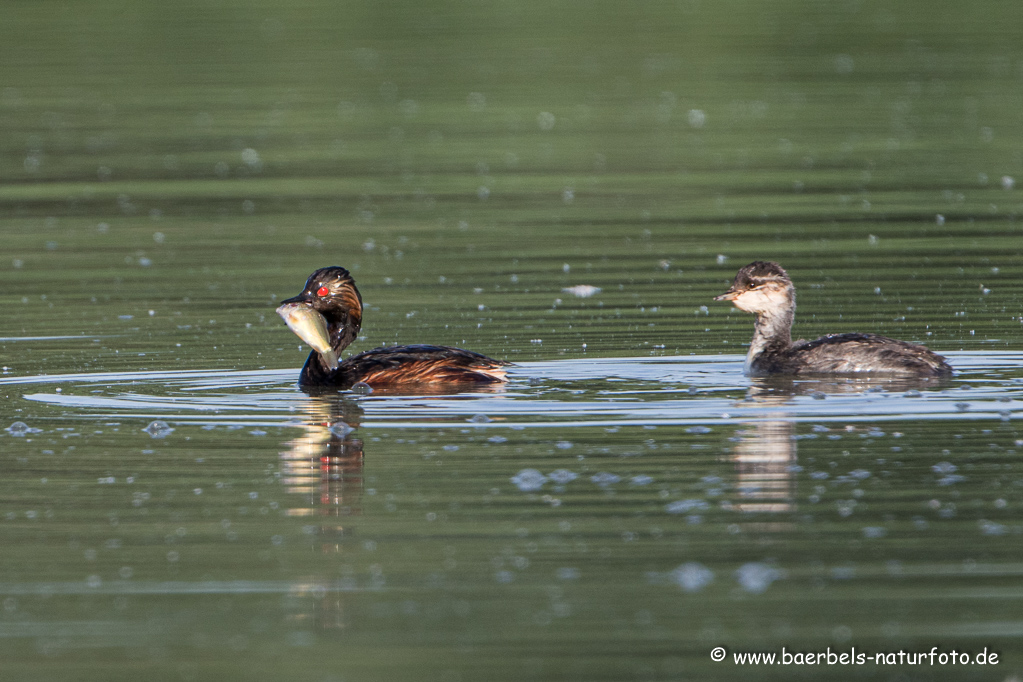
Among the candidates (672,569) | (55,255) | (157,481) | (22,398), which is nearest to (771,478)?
(672,569)

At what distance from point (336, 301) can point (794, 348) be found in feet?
9.62

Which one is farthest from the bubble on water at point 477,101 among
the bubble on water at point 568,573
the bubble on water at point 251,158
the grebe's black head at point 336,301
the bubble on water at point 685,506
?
the bubble on water at point 568,573

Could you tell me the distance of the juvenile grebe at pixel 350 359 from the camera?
36.3 feet

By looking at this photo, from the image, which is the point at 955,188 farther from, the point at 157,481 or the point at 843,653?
the point at 843,653

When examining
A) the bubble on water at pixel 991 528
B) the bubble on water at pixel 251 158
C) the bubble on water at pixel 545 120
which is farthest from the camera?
the bubble on water at pixel 545 120

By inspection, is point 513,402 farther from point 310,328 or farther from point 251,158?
point 251,158

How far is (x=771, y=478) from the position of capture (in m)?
8.47

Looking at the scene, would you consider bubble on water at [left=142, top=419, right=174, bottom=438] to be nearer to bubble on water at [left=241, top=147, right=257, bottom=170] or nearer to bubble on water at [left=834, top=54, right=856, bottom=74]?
bubble on water at [left=241, top=147, right=257, bottom=170]

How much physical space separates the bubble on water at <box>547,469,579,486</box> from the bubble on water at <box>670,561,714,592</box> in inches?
55.9

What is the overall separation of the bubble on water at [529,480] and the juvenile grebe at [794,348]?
3.18m

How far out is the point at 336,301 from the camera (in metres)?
11.9

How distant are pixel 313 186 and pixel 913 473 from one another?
1507 centimetres

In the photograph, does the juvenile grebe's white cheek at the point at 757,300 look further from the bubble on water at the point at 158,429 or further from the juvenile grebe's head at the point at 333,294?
the bubble on water at the point at 158,429

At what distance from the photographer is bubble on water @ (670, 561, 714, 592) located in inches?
274
